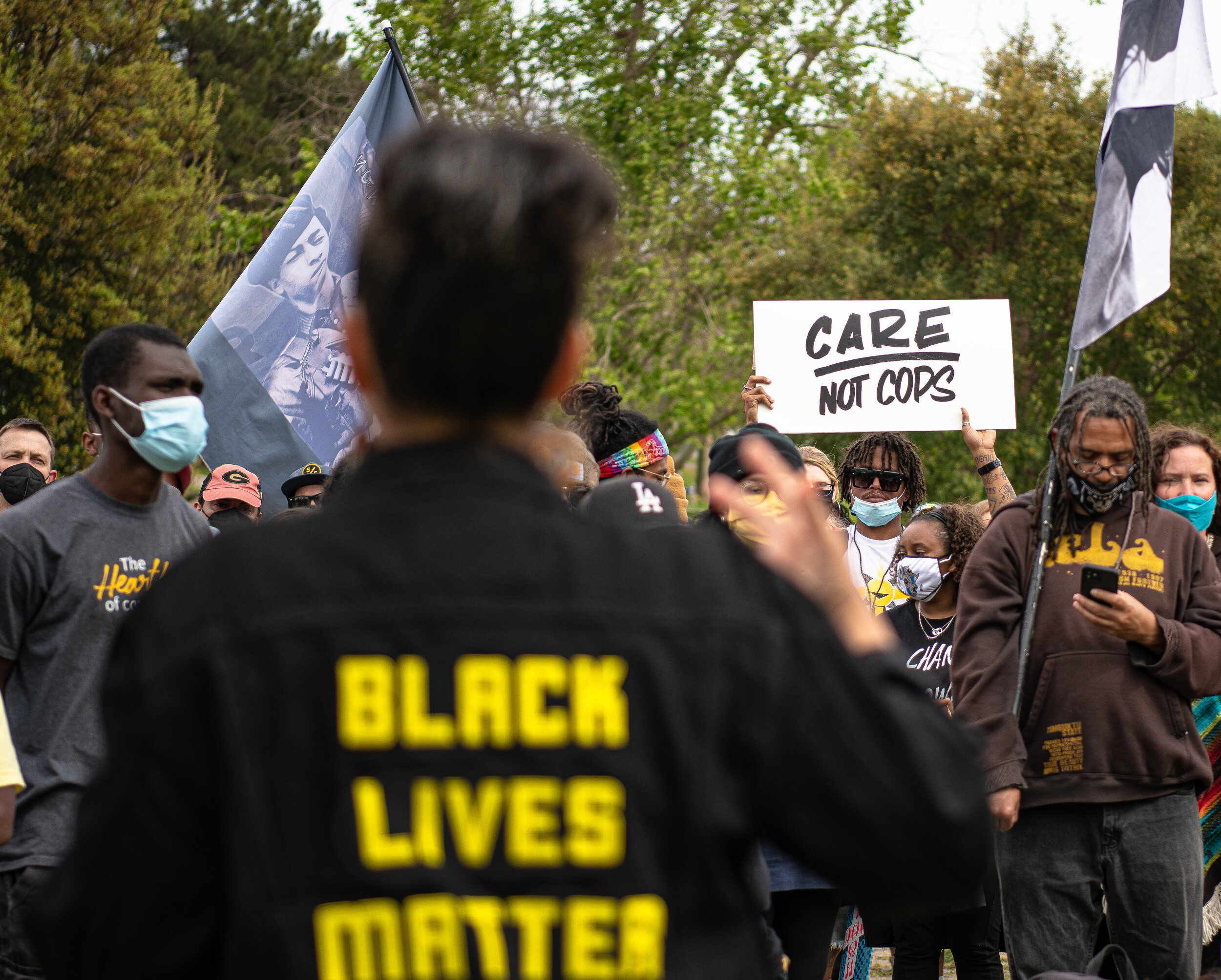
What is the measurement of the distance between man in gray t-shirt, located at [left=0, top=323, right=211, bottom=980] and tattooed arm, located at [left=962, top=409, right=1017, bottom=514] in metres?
3.49

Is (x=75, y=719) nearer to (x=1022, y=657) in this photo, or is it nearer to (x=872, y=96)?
(x=1022, y=657)

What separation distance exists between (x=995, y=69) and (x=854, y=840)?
54.6 ft

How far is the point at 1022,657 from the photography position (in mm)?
3959

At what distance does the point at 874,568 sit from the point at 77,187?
47.4 ft

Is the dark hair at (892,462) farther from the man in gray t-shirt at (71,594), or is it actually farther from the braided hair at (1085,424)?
the man in gray t-shirt at (71,594)

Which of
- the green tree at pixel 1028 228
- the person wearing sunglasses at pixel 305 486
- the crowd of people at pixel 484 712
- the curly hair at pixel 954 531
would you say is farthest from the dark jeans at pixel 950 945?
the green tree at pixel 1028 228

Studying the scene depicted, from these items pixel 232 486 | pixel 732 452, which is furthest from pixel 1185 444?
pixel 232 486

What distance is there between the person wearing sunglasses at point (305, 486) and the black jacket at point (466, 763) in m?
5.60

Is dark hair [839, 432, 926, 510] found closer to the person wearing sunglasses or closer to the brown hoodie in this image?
the brown hoodie

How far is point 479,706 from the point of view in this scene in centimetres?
123

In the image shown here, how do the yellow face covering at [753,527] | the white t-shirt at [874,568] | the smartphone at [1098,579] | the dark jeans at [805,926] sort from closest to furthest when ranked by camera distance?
the yellow face covering at [753,527] < the smartphone at [1098,579] < the dark jeans at [805,926] < the white t-shirt at [874,568]

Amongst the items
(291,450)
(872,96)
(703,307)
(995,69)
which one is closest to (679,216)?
(703,307)

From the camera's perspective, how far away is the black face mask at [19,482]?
628 centimetres

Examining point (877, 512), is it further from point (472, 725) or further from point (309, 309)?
point (472, 725)
